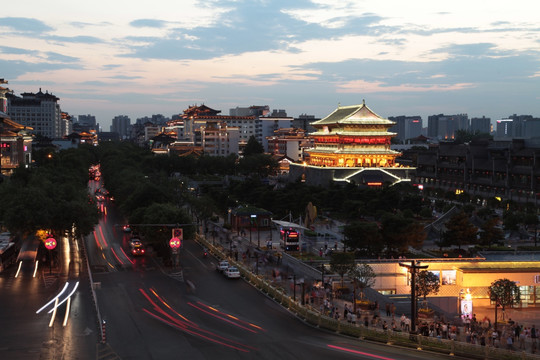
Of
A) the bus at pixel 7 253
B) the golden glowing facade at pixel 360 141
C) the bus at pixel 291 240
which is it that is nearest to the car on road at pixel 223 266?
the bus at pixel 291 240

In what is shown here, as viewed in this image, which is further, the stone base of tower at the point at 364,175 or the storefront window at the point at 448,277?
the stone base of tower at the point at 364,175

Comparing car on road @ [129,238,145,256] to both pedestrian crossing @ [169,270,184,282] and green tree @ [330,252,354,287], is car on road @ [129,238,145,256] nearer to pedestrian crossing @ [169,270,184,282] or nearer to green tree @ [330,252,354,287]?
pedestrian crossing @ [169,270,184,282]

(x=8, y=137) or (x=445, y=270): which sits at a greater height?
(x=8, y=137)

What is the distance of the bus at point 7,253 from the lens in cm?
4778

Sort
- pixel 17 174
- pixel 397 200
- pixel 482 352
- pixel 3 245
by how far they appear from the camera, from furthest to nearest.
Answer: pixel 17 174 → pixel 397 200 → pixel 3 245 → pixel 482 352

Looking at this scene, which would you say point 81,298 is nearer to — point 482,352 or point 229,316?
point 229,316

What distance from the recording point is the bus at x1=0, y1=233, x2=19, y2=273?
47.8 meters

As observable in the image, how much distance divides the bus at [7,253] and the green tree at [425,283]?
30.2 meters

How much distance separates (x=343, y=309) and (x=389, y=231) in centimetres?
1264

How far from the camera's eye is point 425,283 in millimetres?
39094

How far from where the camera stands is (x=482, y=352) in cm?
2816

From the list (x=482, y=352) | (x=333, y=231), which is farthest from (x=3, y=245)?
(x=482, y=352)

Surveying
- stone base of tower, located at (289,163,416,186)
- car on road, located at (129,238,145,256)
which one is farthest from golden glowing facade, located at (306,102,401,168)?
car on road, located at (129,238,145,256)

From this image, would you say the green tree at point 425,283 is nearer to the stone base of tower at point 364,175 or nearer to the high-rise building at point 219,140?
the stone base of tower at point 364,175
